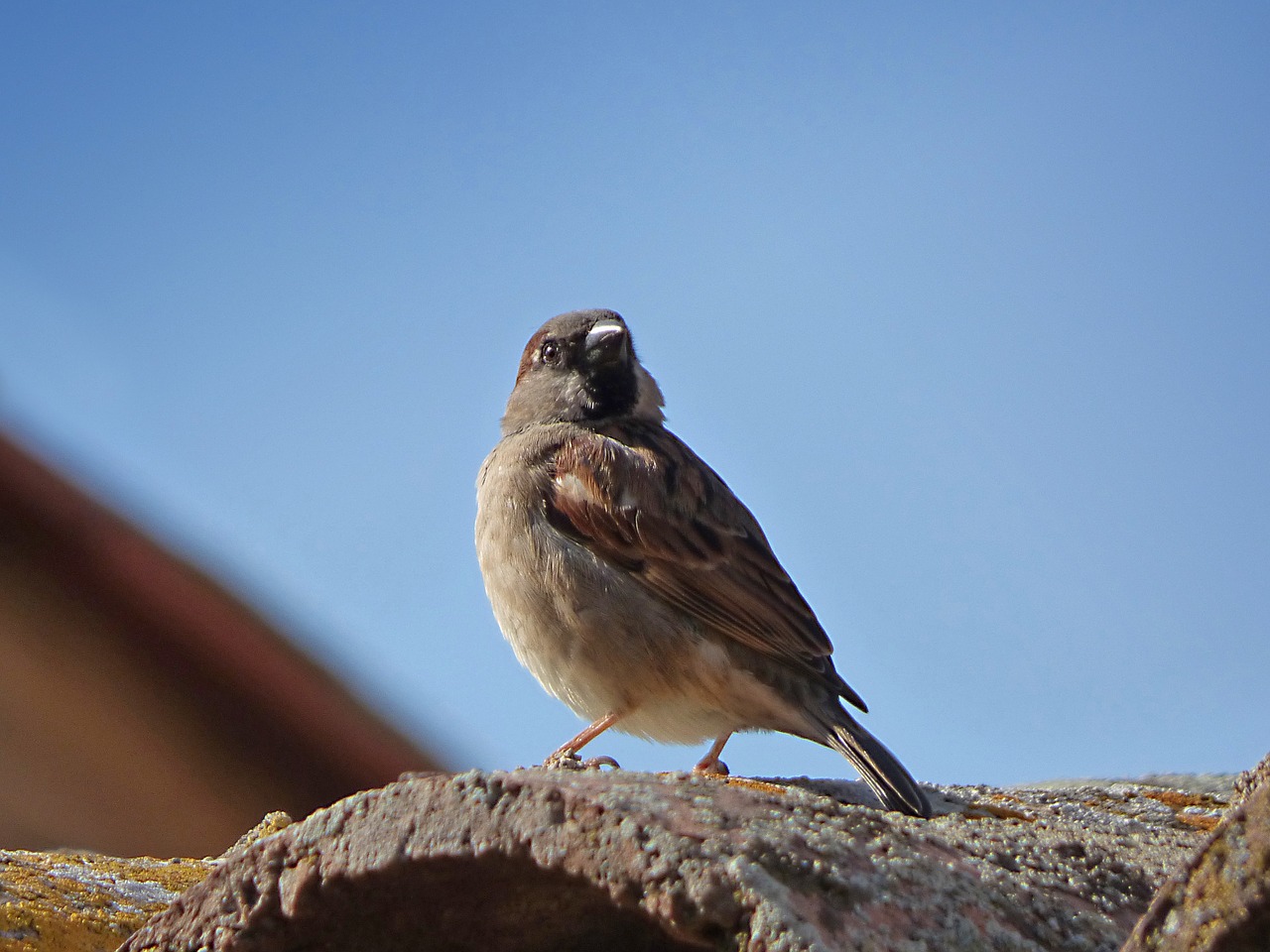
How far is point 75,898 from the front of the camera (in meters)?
2.27

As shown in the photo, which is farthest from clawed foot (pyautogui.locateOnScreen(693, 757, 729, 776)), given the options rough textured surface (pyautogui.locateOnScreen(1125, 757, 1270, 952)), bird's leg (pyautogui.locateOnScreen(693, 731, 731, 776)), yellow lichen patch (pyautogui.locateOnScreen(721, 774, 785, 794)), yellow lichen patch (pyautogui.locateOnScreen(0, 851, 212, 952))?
rough textured surface (pyautogui.locateOnScreen(1125, 757, 1270, 952))

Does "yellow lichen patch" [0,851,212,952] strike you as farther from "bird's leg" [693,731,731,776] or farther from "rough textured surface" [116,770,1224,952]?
"bird's leg" [693,731,731,776]

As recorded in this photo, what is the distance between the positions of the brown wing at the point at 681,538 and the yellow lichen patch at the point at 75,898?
175 cm

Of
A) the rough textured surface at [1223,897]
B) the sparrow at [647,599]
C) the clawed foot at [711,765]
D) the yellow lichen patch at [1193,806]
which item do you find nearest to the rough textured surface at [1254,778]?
the rough textured surface at [1223,897]

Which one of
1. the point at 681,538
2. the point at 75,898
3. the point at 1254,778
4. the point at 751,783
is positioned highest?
the point at 681,538

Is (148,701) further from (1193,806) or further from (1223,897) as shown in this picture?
(1223,897)

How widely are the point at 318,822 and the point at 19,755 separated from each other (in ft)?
10.6

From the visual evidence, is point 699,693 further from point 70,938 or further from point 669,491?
point 70,938

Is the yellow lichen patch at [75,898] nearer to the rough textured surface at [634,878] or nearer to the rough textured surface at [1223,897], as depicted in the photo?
the rough textured surface at [634,878]

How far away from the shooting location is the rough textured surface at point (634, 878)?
4.78 feet

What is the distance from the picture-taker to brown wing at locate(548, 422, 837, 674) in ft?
13.2

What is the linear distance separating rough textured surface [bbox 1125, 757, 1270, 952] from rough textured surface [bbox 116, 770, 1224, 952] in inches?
14.6

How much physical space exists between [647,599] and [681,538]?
32 centimetres

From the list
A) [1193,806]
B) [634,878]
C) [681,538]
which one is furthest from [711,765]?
[634,878]
